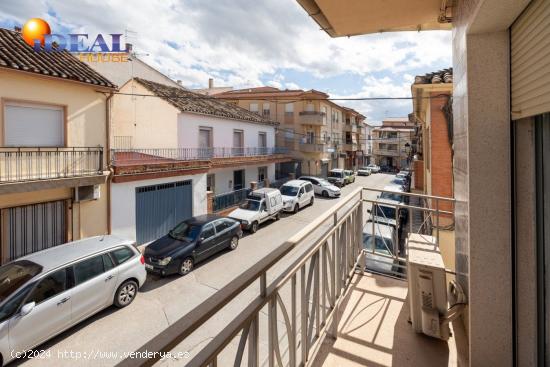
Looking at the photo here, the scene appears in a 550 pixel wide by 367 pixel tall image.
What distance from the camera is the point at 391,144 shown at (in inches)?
2282

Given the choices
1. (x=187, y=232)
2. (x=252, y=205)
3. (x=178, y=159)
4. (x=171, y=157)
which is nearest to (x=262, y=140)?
(x=171, y=157)

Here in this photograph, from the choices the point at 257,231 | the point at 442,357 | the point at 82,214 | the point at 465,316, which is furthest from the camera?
the point at 257,231

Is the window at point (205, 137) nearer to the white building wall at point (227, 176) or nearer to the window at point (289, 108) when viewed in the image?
the white building wall at point (227, 176)

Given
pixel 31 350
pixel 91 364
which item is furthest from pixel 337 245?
pixel 31 350

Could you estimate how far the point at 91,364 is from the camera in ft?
16.3

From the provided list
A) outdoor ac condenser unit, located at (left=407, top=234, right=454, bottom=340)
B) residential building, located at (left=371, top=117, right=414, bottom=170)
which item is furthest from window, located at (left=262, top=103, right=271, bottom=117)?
residential building, located at (left=371, top=117, right=414, bottom=170)

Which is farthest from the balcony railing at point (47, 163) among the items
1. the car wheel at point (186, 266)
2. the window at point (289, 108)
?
the window at point (289, 108)

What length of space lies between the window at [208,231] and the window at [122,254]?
2.59 m

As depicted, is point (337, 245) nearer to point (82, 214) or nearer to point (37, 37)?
point (82, 214)

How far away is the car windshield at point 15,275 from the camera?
5156 millimetres

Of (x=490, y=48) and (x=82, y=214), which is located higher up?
(x=490, y=48)

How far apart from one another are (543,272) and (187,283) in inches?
315

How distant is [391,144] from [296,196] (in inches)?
1863

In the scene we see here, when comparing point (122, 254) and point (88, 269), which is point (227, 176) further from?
point (88, 269)
